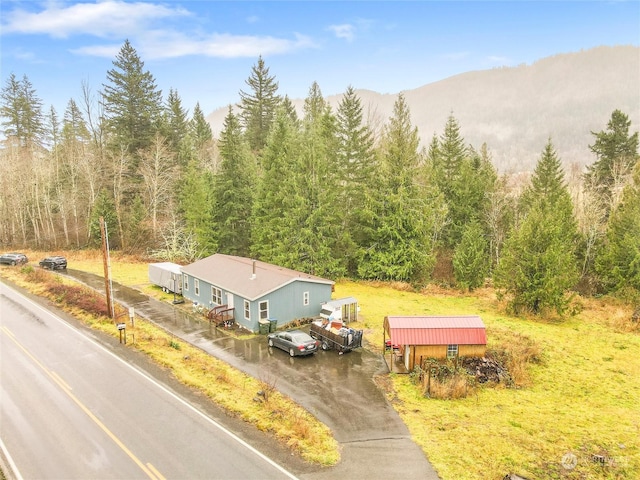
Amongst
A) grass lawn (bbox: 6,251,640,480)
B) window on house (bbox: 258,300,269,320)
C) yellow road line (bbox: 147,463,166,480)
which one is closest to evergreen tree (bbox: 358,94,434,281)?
grass lawn (bbox: 6,251,640,480)

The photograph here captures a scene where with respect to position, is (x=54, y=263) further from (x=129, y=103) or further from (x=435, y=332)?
(x=435, y=332)

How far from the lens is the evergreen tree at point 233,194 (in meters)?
42.0

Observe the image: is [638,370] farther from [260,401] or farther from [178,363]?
[178,363]

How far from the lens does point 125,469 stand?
1253cm

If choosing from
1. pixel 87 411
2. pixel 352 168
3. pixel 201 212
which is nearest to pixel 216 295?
pixel 87 411

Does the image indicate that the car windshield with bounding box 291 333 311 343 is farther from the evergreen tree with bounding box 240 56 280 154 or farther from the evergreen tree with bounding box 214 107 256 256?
the evergreen tree with bounding box 240 56 280 154

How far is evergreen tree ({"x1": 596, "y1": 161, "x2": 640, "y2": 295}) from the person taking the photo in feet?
107

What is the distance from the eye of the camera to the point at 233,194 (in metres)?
42.5

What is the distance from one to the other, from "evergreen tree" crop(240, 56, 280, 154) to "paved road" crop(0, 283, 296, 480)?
4236cm

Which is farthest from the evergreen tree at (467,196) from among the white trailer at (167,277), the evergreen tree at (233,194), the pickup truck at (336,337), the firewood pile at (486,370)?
the white trailer at (167,277)

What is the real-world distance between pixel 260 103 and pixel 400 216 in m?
31.5

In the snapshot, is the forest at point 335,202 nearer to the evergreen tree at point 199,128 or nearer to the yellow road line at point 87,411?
the evergreen tree at point 199,128

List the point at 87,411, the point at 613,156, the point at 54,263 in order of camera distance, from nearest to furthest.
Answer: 1. the point at 87,411
2. the point at 54,263
3. the point at 613,156

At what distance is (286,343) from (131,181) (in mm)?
37552
